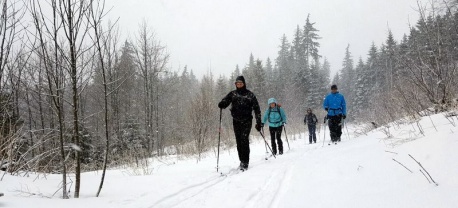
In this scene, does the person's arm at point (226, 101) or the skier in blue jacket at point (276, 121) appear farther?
the skier in blue jacket at point (276, 121)

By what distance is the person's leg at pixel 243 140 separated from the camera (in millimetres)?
6004

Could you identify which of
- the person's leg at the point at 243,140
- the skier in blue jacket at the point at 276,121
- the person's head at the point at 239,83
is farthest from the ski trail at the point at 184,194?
the skier in blue jacket at the point at 276,121

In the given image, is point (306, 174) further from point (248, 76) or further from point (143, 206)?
point (248, 76)

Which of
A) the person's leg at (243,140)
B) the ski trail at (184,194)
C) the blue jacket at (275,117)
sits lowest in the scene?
the ski trail at (184,194)

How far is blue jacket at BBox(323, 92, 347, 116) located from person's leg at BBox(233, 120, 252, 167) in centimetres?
445

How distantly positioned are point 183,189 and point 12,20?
4564mm

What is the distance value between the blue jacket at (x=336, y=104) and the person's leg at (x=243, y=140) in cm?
445

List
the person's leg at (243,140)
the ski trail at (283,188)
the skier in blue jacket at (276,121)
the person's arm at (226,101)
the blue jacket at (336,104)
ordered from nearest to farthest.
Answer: the ski trail at (283,188) < the person's leg at (243,140) < the person's arm at (226,101) < the skier in blue jacket at (276,121) < the blue jacket at (336,104)

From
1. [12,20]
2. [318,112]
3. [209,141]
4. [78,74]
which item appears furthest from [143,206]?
[318,112]

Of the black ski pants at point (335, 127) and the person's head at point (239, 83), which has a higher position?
the person's head at point (239, 83)

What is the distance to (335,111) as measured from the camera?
9508mm

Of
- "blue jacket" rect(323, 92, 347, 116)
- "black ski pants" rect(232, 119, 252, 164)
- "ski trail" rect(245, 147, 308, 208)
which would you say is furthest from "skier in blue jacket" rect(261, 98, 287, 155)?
"ski trail" rect(245, 147, 308, 208)

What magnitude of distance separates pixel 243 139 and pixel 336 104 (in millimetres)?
4761

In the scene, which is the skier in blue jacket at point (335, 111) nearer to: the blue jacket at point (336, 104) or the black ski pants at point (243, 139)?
the blue jacket at point (336, 104)
